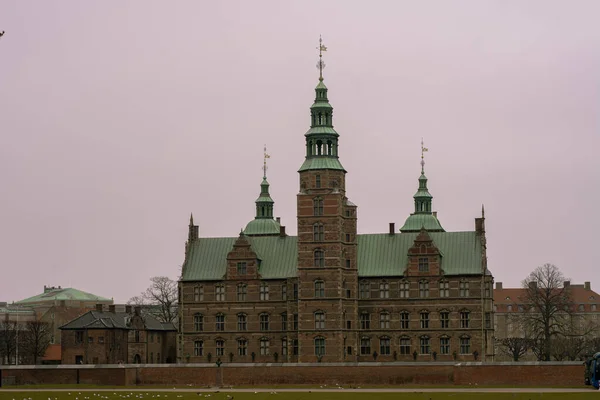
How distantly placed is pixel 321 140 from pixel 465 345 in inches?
780

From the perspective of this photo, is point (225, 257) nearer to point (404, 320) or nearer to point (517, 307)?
point (404, 320)

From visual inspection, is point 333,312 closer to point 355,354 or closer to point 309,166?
point 355,354

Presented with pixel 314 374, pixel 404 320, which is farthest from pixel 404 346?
pixel 314 374

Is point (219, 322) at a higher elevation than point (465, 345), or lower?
higher

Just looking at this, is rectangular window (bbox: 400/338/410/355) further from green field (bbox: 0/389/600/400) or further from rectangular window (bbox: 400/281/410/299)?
green field (bbox: 0/389/600/400)

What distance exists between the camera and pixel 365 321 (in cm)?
10556

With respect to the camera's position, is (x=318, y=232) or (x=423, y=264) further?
(x=423, y=264)

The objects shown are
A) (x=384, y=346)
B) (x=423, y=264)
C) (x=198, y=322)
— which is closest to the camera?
(x=423, y=264)

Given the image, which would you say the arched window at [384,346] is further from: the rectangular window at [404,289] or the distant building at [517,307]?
the distant building at [517,307]

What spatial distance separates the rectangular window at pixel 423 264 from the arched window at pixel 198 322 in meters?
18.5

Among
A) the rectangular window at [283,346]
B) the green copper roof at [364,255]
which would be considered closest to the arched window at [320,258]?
the green copper roof at [364,255]

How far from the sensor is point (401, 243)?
10725 cm

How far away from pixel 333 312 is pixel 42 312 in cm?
10386

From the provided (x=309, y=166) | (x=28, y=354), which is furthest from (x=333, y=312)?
(x=28, y=354)
